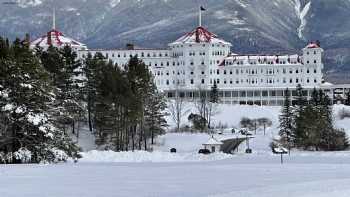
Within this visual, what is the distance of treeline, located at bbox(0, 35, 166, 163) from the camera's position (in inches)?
1768

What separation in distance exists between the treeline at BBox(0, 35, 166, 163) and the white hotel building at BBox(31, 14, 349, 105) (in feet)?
204

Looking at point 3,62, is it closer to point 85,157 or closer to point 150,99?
point 85,157

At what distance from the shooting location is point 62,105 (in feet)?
214

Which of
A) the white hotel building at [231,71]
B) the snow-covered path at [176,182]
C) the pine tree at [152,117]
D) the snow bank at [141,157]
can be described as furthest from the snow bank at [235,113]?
the snow-covered path at [176,182]

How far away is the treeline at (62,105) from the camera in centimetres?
4491

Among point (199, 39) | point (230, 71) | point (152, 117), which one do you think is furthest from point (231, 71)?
point (152, 117)

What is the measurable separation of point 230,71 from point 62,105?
8247 cm

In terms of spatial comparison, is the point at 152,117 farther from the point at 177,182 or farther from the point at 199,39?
the point at 199,39

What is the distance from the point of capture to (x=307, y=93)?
14200 centimetres

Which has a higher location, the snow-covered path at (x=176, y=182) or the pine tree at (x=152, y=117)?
the pine tree at (x=152, y=117)

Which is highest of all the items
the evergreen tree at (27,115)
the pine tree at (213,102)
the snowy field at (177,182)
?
the pine tree at (213,102)

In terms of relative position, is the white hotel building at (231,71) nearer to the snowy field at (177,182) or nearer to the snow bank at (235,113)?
the snow bank at (235,113)

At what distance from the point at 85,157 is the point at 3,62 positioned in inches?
412

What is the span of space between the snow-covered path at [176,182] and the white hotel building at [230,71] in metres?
106
